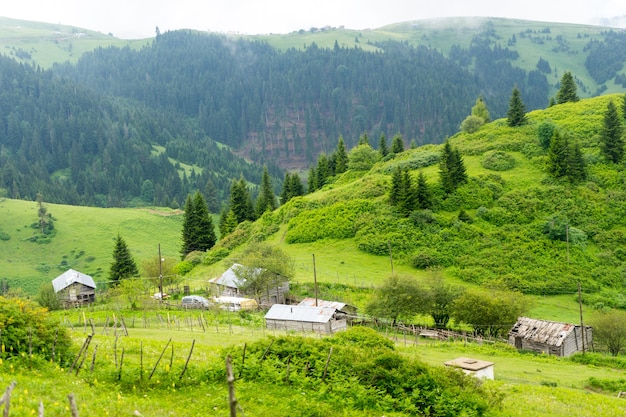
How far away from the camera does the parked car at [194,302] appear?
59.5 m

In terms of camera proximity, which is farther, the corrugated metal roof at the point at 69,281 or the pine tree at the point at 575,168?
the pine tree at the point at 575,168

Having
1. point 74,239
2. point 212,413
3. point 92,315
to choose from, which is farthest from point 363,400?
point 74,239

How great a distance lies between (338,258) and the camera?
69.7 metres

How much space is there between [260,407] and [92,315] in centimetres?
3773

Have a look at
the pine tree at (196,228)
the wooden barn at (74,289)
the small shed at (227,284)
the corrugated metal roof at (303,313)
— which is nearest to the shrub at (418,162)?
the pine tree at (196,228)

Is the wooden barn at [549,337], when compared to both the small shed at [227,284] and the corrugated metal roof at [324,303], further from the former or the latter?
the small shed at [227,284]

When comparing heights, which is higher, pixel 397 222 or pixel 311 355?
pixel 311 355

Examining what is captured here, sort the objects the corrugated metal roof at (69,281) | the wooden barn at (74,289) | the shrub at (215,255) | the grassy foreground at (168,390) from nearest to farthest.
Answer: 1. the grassy foreground at (168,390)
2. the wooden barn at (74,289)
3. the corrugated metal roof at (69,281)
4. the shrub at (215,255)

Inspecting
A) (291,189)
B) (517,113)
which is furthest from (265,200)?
(517,113)

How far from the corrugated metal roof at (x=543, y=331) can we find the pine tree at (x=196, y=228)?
58169mm

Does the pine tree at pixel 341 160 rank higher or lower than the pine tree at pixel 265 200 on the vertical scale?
higher

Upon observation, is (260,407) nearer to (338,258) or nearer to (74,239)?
(338,258)

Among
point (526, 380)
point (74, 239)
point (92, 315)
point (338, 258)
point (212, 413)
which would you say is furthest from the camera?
point (74, 239)

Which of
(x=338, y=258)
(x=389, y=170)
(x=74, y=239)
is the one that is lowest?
(x=74, y=239)
